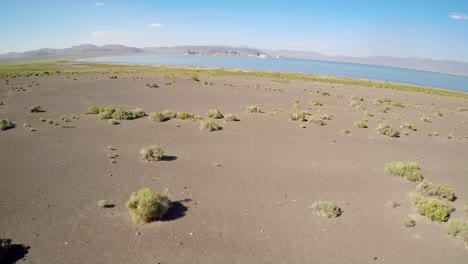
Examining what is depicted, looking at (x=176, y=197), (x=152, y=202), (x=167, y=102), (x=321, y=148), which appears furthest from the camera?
(x=167, y=102)

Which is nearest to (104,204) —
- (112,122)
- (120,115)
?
(112,122)

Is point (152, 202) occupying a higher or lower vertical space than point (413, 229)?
higher

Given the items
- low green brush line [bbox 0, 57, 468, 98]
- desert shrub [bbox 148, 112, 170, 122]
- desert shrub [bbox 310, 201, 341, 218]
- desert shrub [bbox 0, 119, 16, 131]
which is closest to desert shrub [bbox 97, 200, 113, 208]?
desert shrub [bbox 310, 201, 341, 218]

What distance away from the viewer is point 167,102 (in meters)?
33.1

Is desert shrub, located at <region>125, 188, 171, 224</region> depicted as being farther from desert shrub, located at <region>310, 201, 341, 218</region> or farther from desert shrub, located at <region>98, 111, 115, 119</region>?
desert shrub, located at <region>98, 111, 115, 119</region>

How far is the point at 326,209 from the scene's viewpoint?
34.8ft

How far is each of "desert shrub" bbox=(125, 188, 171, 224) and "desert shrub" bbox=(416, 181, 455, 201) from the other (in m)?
9.91

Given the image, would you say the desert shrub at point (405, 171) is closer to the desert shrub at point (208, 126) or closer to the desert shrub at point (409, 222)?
the desert shrub at point (409, 222)

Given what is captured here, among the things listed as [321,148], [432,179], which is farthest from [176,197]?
[432,179]

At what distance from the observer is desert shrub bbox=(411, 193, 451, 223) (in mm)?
10367

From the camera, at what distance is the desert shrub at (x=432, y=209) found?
408 inches

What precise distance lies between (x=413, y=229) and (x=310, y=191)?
12.3ft

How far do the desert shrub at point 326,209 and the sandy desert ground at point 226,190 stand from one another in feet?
0.86

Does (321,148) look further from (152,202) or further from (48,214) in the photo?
(48,214)
